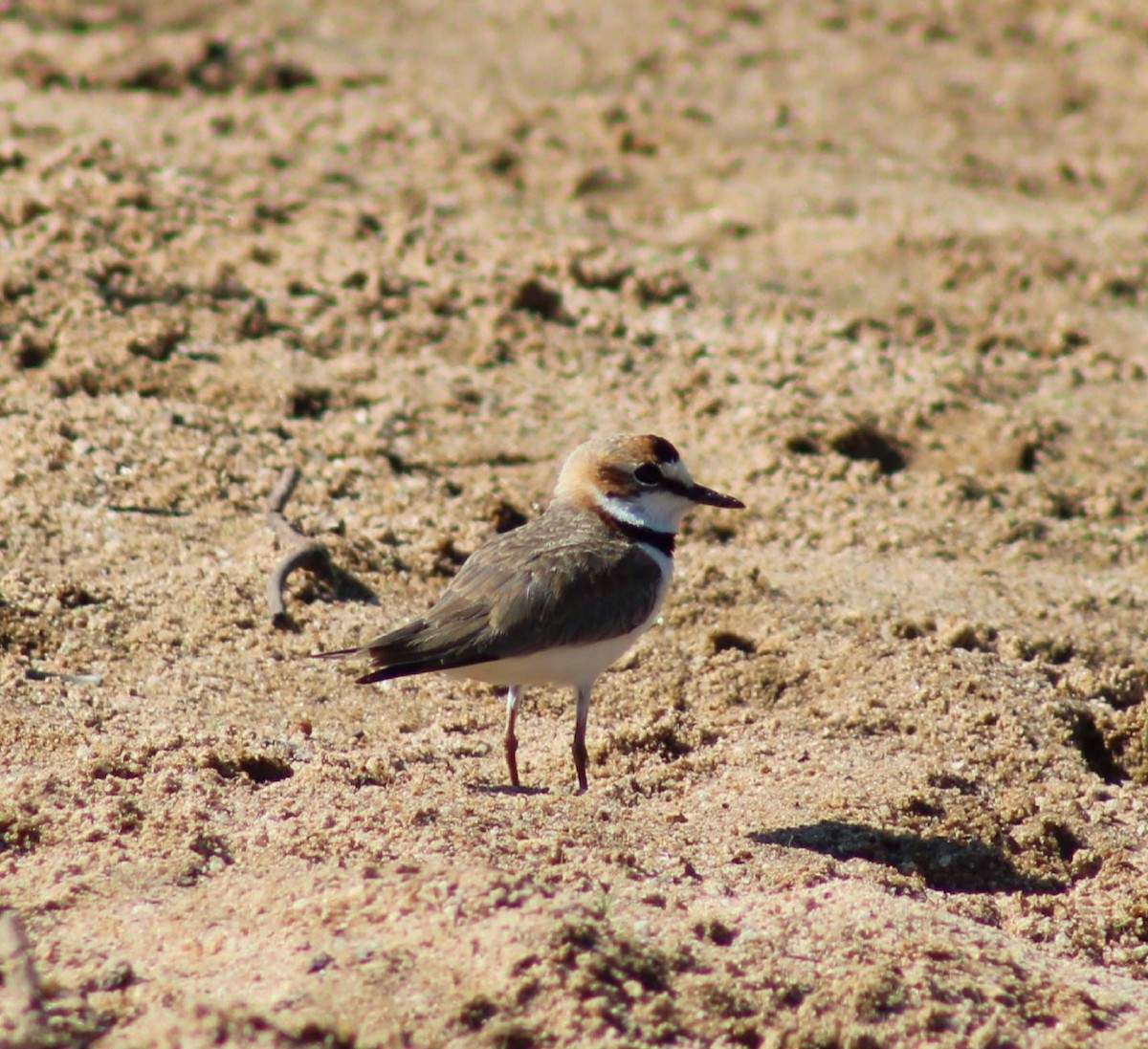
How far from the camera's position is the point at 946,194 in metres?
10.2

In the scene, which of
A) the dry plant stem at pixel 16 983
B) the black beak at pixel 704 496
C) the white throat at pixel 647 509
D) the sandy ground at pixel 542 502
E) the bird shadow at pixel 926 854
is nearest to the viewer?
the dry plant stem at pixel 16 983

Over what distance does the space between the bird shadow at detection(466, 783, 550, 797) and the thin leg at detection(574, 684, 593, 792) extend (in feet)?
0.39

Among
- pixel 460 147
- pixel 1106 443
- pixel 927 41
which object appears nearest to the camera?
pixel 1106 443

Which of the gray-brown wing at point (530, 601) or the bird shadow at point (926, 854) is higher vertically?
the gray-brown wing at point (530, 601)

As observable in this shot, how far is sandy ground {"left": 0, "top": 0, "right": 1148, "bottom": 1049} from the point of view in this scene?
12.7 feet

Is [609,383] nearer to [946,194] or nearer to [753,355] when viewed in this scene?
[753,355]

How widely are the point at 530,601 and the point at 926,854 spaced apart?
1492 mm

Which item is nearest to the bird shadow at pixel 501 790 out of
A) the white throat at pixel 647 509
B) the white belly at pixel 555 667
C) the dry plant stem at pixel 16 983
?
the white belly at pixel 555 667

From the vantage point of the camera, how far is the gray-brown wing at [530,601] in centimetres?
498

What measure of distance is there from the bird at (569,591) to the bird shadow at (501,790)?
0.07 m

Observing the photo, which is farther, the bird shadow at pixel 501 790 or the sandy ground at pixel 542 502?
the bird shadow at pixel 501 790

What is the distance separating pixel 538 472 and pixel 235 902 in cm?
346

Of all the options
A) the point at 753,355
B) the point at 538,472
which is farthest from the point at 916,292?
the point at 538,472

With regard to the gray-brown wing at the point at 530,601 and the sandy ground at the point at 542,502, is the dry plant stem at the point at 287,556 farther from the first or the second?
the gray-brown wing at the point at 530,601
